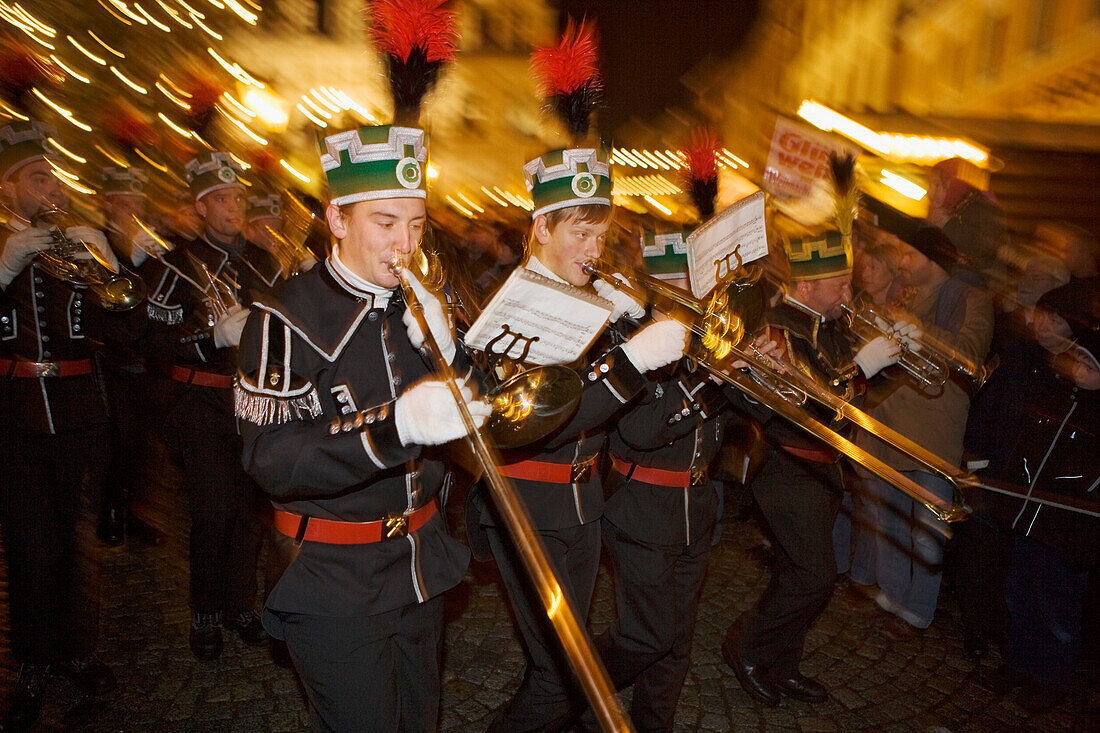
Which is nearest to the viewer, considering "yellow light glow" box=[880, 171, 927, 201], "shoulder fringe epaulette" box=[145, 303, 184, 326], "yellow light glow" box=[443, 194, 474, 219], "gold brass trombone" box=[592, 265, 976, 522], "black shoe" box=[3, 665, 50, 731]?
"gold brass trombone" box=[592, 265, 976, 522]

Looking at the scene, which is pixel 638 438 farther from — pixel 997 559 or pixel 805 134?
pixel 805 134

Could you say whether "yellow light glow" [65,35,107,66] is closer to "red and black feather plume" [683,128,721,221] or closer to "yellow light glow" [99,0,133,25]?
"yellow light glow" [99,0,133,25]

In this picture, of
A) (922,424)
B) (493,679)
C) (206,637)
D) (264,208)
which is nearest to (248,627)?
(206,637)

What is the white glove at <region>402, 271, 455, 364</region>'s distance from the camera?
8.07 ft

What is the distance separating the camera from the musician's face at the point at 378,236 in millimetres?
2465

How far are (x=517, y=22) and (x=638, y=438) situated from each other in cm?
2752

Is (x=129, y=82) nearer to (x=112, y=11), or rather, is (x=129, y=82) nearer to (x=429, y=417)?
(x=112, y=11)

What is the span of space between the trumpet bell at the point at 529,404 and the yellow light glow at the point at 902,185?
30.7 feet

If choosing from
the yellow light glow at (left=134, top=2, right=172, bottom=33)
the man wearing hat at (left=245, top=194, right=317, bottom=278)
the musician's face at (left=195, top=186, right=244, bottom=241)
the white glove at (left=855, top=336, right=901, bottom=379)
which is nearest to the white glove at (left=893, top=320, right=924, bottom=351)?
the white glove at (left=855, top=336, right=901, bottom=379)

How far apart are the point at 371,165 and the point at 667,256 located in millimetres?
2133

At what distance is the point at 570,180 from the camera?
3.32 meters

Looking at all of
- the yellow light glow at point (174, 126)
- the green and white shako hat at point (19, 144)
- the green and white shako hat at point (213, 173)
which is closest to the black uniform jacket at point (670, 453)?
the green and white shako hat at point (213, 173)

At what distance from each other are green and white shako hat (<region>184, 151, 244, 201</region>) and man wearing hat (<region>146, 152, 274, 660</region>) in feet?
1.54

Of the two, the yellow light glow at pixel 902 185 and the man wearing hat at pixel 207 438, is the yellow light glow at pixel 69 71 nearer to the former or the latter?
the man wearing hat at pixel 207 438
